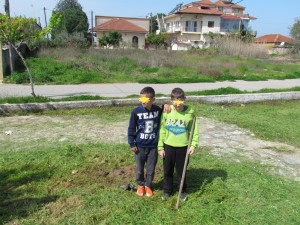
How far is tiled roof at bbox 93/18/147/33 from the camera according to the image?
45312 millimetres

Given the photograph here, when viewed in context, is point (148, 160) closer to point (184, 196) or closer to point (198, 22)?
point (184, 196)

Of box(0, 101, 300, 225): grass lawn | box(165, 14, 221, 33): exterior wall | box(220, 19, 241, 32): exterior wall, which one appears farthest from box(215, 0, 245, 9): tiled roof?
box(0, 101, 300, 225): grass lawn

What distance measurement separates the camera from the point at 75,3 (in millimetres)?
53938

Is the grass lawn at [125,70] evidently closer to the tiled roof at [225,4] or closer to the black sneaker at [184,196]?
the black sneaker at [184,196]

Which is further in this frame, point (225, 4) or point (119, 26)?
point (225, 4)

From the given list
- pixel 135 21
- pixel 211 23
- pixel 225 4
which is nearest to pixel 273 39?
pixel 225 4

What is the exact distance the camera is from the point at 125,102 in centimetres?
900

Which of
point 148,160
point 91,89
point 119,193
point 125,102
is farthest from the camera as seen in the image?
point 91,89

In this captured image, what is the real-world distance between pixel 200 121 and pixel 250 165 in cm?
293

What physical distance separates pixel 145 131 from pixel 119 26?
148 feet

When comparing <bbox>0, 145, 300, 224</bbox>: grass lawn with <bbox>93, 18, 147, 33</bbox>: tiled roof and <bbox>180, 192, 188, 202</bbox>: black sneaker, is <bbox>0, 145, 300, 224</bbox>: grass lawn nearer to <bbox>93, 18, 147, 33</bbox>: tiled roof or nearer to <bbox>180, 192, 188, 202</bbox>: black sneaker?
<bbox>180, 192, 188, 202</bbox>: black sneaker

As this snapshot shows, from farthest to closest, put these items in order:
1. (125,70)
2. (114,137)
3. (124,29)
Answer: (124,29) < (125,70) < (114,137)

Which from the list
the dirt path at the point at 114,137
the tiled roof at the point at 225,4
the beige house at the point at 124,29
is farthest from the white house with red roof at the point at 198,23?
the dirt path at the point at 114,137

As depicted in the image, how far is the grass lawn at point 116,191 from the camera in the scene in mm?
3357
